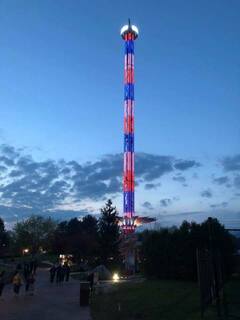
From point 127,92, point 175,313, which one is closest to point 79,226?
point 127,92

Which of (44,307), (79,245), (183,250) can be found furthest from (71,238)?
(44,307)

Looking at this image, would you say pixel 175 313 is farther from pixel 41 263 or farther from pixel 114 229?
pixel 41 263

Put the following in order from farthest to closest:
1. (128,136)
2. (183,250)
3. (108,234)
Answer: (128,136), (108,234), (183,250)

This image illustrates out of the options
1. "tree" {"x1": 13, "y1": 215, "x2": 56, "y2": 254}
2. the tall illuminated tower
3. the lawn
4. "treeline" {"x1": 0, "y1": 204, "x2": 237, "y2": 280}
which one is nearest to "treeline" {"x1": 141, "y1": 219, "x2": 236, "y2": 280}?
"treeline" {"x1": 0, "y1": 204, "x2": 237, "y2": 280}

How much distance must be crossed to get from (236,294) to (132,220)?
6743cm

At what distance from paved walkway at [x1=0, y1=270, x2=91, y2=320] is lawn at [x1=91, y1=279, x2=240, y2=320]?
3.07ft

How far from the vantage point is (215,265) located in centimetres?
1539

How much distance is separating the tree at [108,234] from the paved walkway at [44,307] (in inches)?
1212

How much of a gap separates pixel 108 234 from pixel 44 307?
39.0 meters

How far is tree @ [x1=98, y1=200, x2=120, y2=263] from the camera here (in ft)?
195

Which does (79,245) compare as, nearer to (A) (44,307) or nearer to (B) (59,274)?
(B) (59,274)

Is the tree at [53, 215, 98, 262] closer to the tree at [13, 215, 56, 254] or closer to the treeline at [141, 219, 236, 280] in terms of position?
the tree at [13, 215, 56, 254]

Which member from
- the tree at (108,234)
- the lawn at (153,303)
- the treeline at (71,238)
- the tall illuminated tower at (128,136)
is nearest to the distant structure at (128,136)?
the tall illuminated tower at (128,136)

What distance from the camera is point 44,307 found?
21.7m
